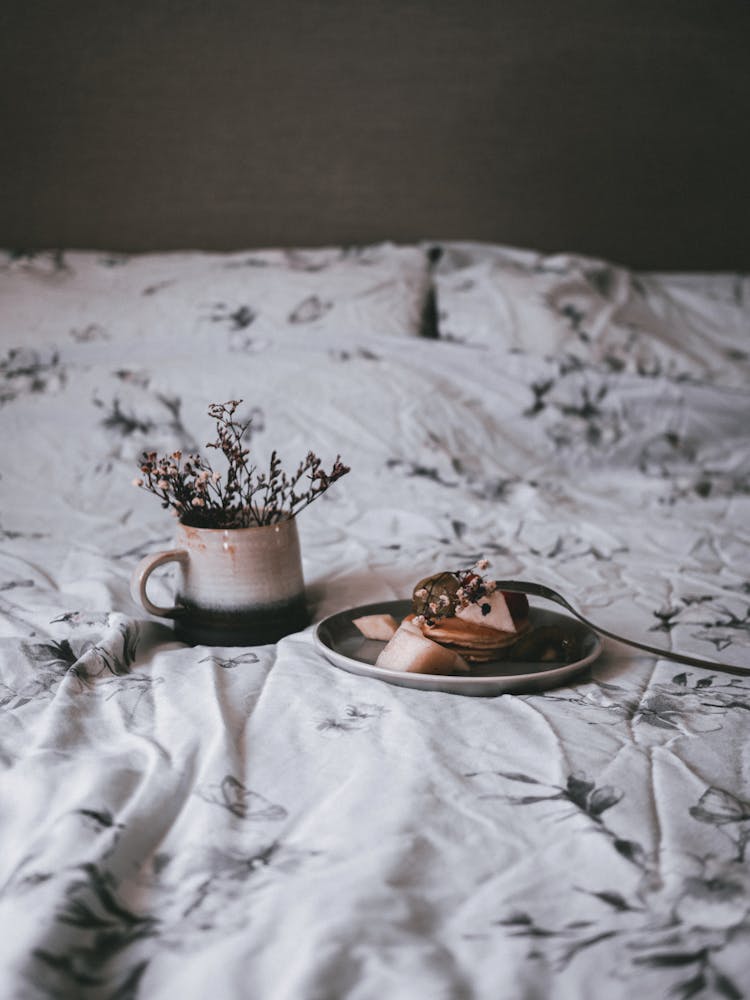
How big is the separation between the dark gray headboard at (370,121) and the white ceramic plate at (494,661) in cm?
153

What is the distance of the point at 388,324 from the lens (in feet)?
5.09

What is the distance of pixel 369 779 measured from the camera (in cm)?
51

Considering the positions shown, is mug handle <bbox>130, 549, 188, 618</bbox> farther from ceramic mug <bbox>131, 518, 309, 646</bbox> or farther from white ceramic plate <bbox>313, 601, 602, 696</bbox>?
white ceramic plate <bbox>313, 601, 602, 696</bbox>

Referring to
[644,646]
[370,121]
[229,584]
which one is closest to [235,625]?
[229,584]

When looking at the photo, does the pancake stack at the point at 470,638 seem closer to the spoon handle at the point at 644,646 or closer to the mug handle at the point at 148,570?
the spoon handle at the point at 644,646

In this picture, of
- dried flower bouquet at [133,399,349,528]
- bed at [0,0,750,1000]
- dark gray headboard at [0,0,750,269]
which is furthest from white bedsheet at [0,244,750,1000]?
dark gray headboard at [0,0,750,269]

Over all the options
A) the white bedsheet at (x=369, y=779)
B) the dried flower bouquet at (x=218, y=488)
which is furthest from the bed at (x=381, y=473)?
the dried flower bouquet at (x=218, y=488)

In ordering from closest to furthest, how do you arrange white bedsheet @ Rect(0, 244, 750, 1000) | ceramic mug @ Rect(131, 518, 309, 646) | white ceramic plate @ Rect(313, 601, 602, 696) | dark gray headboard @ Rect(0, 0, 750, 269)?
white bedsheet @ Rect(0, 244, 750, 1000) → white ceramic plate @ Rect(313, 601, 602, 696) → ceramic mug @ Rect(131, 518, 309, 646) → dark gray headboard @ Rect(0, 0, 750, 269)

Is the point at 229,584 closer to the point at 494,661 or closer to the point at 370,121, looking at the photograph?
the point at 494,661

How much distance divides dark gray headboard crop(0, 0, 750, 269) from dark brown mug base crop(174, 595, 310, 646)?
4.95 ft

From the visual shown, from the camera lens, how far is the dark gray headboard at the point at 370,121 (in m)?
2.00

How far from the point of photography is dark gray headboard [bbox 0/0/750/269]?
6.57 ft

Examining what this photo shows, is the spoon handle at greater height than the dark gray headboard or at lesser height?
lesser

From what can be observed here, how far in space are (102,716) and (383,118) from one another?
71.1 inches
